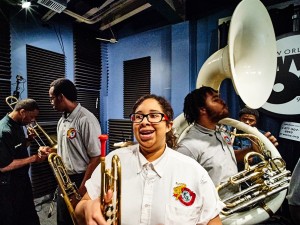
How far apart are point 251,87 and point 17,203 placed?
121 inches

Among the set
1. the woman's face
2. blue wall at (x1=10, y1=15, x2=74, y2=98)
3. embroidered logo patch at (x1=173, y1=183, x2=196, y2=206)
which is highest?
blue wall at (x1=10, y1=15, x2=74, y2=98)

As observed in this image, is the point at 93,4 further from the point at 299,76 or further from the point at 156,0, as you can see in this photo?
the point at 299,76

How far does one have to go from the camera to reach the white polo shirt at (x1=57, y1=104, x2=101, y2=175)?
2389mm

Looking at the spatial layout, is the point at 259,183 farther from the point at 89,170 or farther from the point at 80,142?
the point at 80,142

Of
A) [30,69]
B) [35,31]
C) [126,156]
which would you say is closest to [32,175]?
[30,69]

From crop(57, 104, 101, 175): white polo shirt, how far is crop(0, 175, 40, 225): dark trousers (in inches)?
33.3

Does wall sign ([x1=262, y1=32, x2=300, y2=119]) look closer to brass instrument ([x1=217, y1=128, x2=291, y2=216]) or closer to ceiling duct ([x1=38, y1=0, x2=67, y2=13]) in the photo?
brass instrument ([x1=217, y1=128, x2=291, y2=216])

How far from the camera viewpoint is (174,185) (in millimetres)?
1190

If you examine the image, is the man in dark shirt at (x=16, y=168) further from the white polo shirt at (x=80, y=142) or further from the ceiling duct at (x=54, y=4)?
the ceiling duct at (x=54, y=4)

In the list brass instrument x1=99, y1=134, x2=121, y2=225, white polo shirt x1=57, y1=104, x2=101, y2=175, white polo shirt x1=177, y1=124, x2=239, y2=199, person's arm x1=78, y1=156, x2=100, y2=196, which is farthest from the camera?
white polo shirt x1=57, y1=104, x2=101, y2=175

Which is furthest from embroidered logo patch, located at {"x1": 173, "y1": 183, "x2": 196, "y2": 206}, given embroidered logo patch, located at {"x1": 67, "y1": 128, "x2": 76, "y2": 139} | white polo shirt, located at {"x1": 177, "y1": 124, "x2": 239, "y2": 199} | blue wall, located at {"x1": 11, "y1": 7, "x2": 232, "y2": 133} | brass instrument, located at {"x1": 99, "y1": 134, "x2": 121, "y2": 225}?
blue wall, located at {"x1": 11, "y1": 7, "x2": 232, "y2": 133}

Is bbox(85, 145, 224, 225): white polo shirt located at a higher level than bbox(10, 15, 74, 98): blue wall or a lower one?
lower

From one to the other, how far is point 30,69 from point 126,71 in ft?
6.69

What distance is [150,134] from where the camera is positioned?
1266mm
